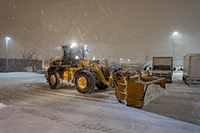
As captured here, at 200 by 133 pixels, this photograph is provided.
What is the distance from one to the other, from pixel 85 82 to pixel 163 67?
9.77m

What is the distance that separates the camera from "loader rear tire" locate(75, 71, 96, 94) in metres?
7.41

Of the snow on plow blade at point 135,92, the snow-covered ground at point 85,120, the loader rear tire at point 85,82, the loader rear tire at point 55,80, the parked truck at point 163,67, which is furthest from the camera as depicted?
the parked truck at point 163,67

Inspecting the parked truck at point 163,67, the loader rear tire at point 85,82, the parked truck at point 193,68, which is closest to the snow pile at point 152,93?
the loader rear tire at point 85,82

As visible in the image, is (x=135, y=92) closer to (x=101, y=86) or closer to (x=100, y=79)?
(x=100, y=79)

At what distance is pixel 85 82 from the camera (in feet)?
25.0

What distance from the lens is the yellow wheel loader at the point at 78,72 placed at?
298 inches

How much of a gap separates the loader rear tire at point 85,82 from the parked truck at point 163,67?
8506 mm

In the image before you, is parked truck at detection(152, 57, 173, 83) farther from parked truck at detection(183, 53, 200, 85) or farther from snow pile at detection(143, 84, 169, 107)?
snow pile at detection(143, 84, 169, 107)

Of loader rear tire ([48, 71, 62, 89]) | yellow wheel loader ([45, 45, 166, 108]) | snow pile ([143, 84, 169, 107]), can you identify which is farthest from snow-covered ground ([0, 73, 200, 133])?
loader rear tire ([48, 71, 62, 89])

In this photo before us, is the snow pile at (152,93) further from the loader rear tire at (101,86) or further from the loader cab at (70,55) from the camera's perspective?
the loader cab at (70,55)

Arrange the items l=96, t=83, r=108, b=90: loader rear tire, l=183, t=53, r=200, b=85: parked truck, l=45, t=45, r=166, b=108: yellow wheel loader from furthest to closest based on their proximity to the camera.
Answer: l=183, t=53, r=200, b=85: parked truck
l=96, t=83, r=108, b=90: loader rear tire
l=45, t=45, r=166, b=108: yellow wheel loader

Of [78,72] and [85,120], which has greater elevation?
[78,72]

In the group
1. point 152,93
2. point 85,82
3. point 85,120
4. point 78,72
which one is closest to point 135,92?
point 152,93

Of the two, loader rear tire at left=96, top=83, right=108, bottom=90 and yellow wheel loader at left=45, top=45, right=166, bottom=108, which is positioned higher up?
yellow wheel loader at left=45, top=45, right=166, bottom=108
